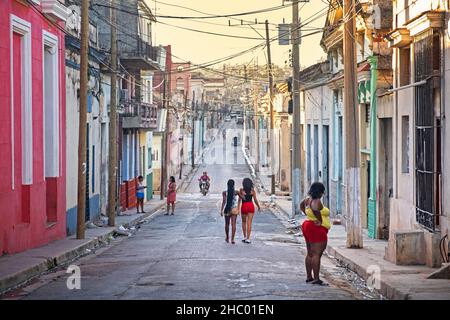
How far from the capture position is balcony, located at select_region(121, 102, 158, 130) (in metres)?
43.4

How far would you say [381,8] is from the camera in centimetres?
2294

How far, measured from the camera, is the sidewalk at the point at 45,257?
52.2 ft

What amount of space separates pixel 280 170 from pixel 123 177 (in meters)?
17.7

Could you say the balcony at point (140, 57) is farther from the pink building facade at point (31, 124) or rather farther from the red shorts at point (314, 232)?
the red shorts at point (314, 232)

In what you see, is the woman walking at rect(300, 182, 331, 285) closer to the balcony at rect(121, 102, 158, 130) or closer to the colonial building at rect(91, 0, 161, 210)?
the colonial building at rect(91, 0, 161, 210)

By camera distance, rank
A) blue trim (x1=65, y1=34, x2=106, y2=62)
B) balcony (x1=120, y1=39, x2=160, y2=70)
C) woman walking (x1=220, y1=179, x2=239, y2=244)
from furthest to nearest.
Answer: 1. balcony (x1=120, y1=39, x2=160, y2=70)
2. blue trim (x1=65, y1=34, x2=106, y2=62)
3. woman walking (x1=220, y1=179, x2=239, y2=244)

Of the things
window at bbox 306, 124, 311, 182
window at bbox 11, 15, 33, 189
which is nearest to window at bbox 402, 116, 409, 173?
window at bbox 11, 15, 33, 189

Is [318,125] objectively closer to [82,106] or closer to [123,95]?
[123,95]

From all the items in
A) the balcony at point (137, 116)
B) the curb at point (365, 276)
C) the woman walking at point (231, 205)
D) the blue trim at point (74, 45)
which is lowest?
the curb at point (365, 276)

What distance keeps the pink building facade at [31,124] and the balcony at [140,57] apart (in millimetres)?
18063

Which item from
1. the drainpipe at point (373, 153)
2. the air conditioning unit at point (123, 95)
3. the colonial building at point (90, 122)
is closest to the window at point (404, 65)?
the drainpipe at point (373, 153)

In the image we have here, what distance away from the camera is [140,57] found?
43.5 m

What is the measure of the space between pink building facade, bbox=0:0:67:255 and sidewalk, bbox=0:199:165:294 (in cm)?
38
